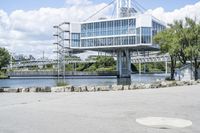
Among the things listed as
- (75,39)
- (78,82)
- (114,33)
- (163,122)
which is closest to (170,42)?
(78,82)

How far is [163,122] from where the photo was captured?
1204cm

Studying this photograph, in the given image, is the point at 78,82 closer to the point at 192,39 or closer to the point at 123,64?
the point at 192,39

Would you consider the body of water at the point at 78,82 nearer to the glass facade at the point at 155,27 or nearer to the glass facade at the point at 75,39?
the glass facade at the point at 155,27

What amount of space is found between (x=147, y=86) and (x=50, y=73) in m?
123

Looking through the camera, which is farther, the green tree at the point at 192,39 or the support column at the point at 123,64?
the support column at the point at 123,64

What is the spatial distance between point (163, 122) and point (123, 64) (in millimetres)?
117143

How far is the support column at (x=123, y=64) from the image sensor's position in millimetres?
127812

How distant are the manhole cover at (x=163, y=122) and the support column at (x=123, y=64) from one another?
114379mm

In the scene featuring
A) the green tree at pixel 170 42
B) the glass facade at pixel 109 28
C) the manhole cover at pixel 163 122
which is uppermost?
the glass facade at pixel 109 28

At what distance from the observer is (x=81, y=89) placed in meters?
27.0

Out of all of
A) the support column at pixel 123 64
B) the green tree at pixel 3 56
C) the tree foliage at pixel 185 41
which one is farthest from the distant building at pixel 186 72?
the green tree at pixel 3 56

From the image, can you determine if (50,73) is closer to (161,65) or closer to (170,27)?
(161,65)

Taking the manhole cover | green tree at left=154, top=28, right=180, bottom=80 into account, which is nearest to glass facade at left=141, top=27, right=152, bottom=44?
green tree at left=154, top=28, right=180, bottom=80

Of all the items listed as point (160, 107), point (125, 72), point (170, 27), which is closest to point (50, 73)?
point (125, 72)
